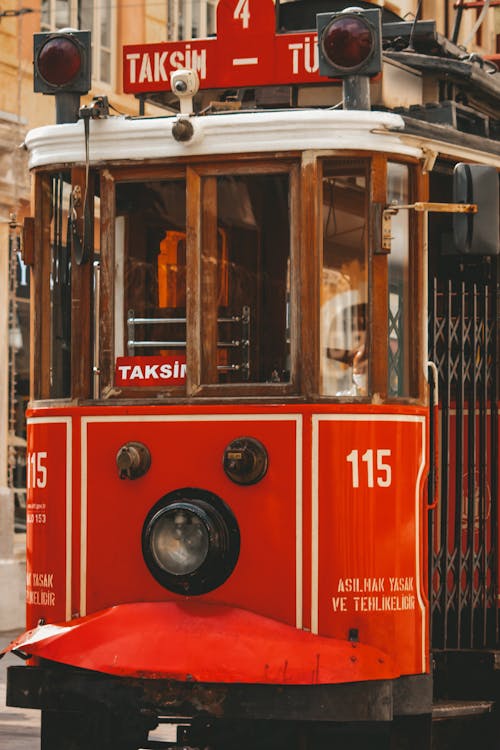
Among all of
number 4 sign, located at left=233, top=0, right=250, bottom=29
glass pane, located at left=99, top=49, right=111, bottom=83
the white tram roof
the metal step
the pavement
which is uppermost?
glass pane, located at left=99, top=49, right=111, bottom=83

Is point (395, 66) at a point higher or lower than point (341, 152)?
higher

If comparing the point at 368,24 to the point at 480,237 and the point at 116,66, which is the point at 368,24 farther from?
the point at 116,66

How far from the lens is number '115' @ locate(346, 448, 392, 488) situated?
7.05m

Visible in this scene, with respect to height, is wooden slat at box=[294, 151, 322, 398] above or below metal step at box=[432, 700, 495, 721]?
above

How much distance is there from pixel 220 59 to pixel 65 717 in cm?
293

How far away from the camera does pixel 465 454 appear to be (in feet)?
26.4

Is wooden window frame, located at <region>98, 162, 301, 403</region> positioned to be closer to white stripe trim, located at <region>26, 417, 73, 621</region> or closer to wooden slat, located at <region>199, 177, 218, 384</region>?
wooden slat, located at <region>199, 177, 218, 384</region>

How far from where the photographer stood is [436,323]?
771 cm

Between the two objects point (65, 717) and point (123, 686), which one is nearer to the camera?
point (123, 686)

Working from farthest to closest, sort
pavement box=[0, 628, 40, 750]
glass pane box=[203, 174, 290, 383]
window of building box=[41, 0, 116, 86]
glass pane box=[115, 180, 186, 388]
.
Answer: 1. window of building box=[41, 0, 116, 86]
2. pavement box=[0, 628, 40, 750]
3. glass pane box=[115, 180, 186, 388]
4. glass pane box=[203, 174, 290, 383]

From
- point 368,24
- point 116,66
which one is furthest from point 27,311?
point 368,24

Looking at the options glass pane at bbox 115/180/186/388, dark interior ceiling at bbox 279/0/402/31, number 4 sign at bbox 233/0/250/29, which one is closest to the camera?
glass pane at bbox 115/180/186/388

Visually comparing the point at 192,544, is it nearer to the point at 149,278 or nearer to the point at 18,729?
the point at 149,278

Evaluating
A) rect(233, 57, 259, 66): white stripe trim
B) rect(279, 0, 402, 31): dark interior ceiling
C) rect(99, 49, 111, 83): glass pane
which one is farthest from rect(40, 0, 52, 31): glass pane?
rect(233, 57, 259, 66): white stripe trim
